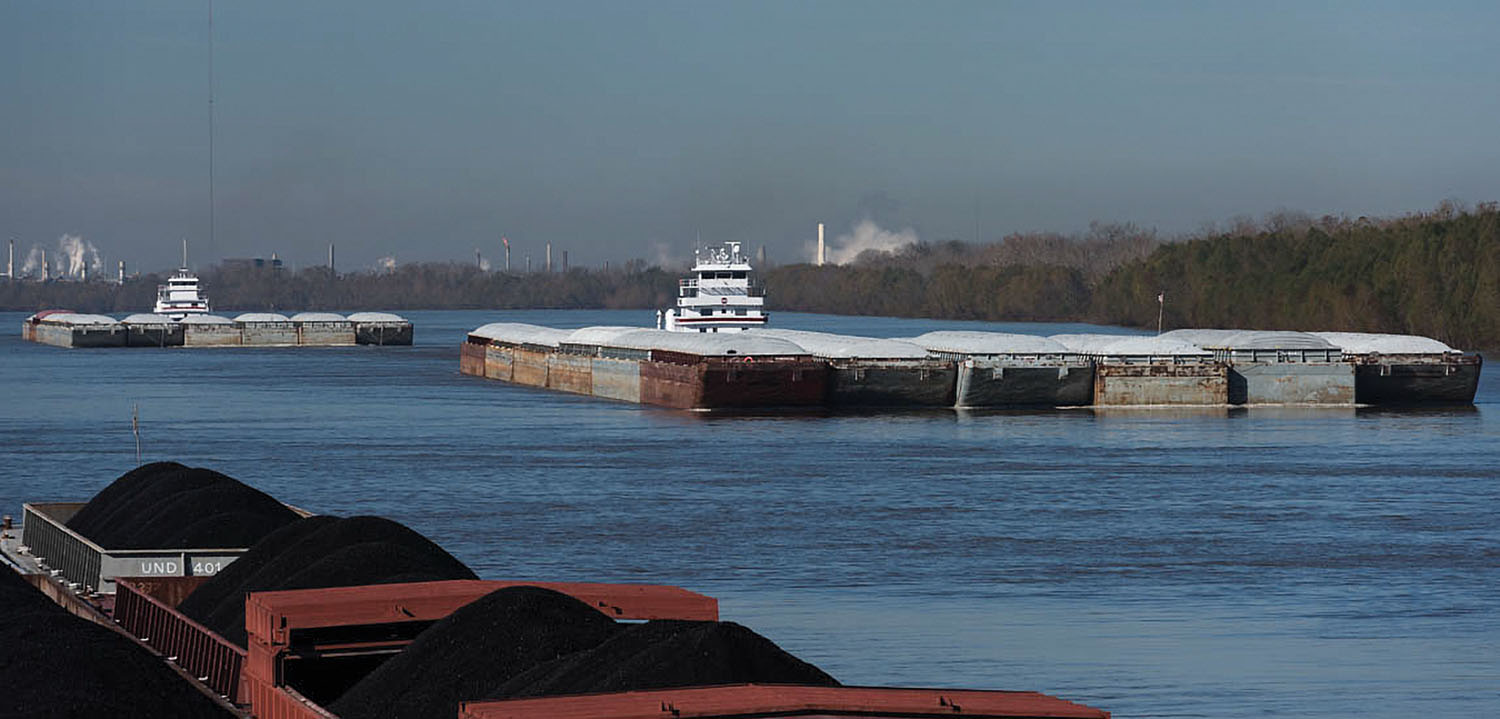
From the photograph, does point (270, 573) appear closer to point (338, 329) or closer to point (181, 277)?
point (338, 329)

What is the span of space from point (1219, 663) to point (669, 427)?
46494mm

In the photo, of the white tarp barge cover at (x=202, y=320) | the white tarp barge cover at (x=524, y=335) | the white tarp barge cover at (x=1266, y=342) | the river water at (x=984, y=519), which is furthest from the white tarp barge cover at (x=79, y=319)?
the white tarp barge cover at (x=1266, y=342)

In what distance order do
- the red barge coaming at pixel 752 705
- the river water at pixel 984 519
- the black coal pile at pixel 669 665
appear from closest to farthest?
1. the red barge coaming at pixel 752 705
2. the black coal pile at pixel 669 665
3. the river water at pixel 984 519

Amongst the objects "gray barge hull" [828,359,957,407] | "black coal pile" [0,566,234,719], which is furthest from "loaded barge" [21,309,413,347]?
"black coal pile" [0,566,234,719]

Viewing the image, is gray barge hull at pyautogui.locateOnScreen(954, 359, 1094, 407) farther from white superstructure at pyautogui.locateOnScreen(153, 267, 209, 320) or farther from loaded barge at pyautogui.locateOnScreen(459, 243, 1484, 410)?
white superstructure at pyautogui.locateOnScreen(153, 267, 209, 320)

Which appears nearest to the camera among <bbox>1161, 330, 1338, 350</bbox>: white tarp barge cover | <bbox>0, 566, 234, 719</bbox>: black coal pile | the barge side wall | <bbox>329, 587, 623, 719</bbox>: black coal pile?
<bbox>0, 566, 234, 719</bbox>: black coal pile

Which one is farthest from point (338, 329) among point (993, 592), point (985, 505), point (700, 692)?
point (700, 692)

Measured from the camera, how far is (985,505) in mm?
43906

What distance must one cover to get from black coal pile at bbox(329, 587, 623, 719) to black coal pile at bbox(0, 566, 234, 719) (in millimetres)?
1460

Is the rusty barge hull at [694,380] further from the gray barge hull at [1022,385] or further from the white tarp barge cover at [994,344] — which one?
the white tarp barge cover at [994,344]

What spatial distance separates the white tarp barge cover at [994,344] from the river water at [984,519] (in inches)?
148

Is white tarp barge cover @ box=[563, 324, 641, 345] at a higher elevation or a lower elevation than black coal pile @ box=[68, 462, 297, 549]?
higher

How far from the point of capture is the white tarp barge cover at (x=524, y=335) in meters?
109

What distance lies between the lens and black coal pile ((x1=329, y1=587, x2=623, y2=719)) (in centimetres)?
1522
